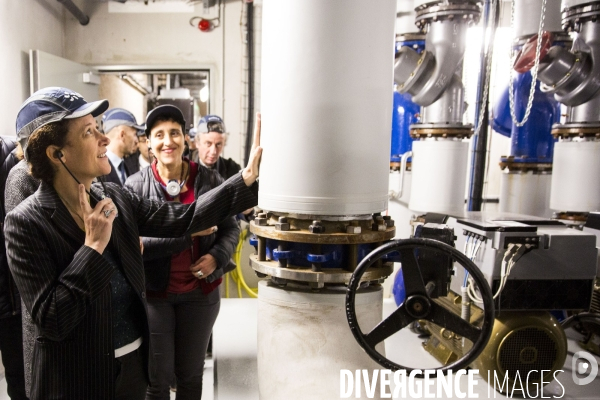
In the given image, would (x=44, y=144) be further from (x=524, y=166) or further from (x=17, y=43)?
(x=524, y=166)

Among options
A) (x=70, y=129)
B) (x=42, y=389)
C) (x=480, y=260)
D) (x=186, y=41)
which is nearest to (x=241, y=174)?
(x=70, y=129)

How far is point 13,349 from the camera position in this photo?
1586mm

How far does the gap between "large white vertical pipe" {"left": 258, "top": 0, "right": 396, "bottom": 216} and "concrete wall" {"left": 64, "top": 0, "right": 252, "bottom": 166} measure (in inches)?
105

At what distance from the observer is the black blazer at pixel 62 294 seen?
2.97 feet

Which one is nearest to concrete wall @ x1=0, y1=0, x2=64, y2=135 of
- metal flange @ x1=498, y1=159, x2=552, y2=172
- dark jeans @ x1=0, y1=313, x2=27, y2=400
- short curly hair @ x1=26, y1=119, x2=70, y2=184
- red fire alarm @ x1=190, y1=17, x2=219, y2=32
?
red fire alarm @ x1=190, y1=17, x2=219, y2=32

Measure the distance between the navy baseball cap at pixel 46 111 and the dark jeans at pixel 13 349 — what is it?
2.88ft

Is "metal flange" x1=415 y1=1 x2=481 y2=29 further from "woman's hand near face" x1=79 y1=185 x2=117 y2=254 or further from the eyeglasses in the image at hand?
"woman's hand near face" x1=79 y1=185 x2=117 y2=254

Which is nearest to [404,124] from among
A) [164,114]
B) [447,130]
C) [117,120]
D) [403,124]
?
[403,124]

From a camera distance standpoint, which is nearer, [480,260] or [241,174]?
[241,174]

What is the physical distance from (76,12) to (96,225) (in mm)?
2893

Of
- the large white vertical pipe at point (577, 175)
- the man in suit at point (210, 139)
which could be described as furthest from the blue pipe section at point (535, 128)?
the man in suit at point (210, 139)

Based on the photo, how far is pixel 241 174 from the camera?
1213 millimetres

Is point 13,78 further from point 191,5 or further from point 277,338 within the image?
point 277,338

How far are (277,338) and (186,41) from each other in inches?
119
